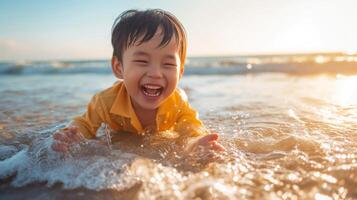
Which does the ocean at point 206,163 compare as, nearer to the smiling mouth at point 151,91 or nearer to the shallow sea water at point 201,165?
the shallow sea water at point 201,165

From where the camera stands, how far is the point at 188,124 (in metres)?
2.89

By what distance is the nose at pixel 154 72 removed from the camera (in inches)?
95.0

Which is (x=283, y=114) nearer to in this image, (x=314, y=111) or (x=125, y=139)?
(x=314, y=111)

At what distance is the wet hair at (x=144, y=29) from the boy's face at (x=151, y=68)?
0.04m

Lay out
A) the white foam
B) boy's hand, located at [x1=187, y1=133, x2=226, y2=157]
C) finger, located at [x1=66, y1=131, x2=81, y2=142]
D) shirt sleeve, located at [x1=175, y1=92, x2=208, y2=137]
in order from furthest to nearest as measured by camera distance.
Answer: shirt sleeve, located at [x1=175, y1=92, x2=208, y2=137] → finger, located at [x1=66, y1=131, x2=81, y2=142] → boy's hand, located at [x1=187, y1=133, x2=226, y2=157] → the white foam

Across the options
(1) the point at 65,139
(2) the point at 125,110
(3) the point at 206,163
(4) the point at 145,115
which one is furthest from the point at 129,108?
(3) the point at 206,163

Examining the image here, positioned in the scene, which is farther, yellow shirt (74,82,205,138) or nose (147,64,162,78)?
yellow shirt (74,82,205,138)

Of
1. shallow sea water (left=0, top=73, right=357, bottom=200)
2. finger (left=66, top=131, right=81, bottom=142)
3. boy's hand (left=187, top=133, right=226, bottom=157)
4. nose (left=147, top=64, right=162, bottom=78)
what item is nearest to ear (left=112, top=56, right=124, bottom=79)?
nose (left=147, top=64, right=162, bottom=78)

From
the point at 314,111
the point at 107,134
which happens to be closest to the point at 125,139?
the point at 107,134

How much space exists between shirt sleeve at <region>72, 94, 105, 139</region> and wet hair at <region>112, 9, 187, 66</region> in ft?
1.51

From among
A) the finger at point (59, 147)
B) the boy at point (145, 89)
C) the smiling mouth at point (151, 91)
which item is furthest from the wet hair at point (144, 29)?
the finger at point (59, 147)

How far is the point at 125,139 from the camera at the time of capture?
2.83m

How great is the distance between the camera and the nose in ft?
7.92

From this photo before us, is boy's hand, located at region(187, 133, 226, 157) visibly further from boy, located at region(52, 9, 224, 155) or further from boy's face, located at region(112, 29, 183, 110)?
boy's face, located at region(112, 29, 183, 110)
